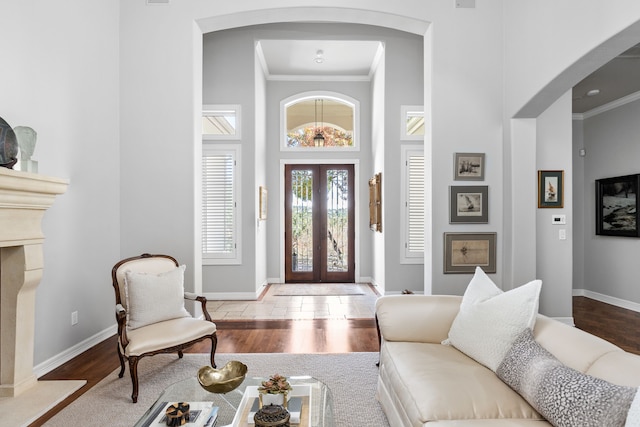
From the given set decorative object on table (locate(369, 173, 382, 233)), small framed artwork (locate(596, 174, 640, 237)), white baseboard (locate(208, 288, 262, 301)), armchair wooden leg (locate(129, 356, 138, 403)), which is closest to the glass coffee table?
armchair wooden leg (locate(129, 356, 138, 403))

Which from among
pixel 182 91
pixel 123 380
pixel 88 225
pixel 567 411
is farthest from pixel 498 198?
pixel 88 225

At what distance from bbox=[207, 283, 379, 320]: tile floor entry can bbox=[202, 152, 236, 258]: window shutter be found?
92 cm

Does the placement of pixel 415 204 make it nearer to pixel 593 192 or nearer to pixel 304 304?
pixel 304 304

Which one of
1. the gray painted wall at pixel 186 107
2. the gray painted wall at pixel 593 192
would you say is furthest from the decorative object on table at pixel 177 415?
the gray painted wall at pixel 593 192

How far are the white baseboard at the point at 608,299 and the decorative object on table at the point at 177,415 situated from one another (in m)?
6.05

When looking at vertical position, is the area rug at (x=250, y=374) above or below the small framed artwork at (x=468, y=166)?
below

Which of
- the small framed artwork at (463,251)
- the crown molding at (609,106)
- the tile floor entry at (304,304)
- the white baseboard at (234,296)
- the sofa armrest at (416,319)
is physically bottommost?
the tile floor entry at (304,304)

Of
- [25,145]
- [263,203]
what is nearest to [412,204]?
[263,203]

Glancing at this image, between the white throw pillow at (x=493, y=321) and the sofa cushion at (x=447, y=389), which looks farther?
the white throw pillow at (x=493, y=321)

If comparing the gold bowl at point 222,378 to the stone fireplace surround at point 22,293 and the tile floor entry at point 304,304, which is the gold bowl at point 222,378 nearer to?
the stone fireplace surround at point 22,293

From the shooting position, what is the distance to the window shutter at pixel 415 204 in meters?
6.00

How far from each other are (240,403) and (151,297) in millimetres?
1511

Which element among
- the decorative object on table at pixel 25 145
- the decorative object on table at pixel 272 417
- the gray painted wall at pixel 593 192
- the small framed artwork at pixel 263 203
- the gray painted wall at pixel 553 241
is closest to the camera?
the decorative object on table at pixel 272 417

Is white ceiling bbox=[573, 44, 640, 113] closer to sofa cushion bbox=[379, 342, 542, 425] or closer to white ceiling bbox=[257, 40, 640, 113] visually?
white ceiling bbox=[257, 40, 640, 113]
